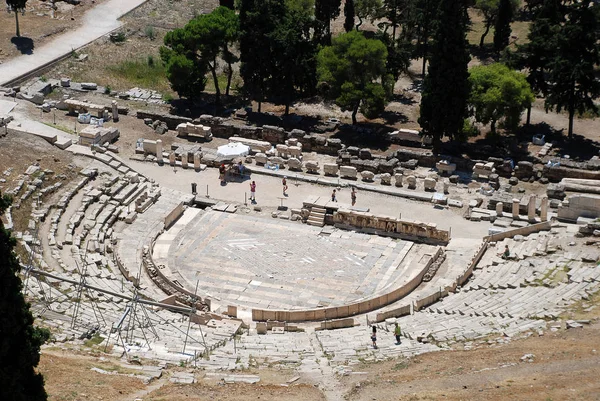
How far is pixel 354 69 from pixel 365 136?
5132 mm

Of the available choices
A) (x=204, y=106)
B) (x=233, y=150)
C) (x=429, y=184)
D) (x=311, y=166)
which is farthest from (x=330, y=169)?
A: (x=204, y=106)

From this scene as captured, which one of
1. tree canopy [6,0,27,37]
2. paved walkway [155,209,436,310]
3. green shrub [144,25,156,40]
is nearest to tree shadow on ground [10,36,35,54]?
tree canopy [6,0,27,37]

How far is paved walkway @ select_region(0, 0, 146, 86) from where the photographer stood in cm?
8894

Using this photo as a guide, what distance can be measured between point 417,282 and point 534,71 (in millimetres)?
28309

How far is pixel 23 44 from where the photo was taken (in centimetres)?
9300

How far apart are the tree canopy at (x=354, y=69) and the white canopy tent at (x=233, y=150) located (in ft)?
30.0

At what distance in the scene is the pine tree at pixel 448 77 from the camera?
74812mm

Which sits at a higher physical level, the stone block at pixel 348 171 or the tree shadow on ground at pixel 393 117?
the tree shadow on ground at pixel 393 117

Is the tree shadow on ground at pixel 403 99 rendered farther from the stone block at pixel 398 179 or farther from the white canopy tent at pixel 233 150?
the white canopy tent at pixel 233 150

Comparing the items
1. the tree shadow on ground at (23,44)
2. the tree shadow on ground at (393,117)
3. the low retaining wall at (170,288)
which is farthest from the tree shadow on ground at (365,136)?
the tree shadow on ground at (23,44)

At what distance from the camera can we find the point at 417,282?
200ft

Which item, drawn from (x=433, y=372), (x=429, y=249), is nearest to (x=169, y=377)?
(x=433, y=372)

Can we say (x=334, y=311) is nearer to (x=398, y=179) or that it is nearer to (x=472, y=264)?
(x=472, y=264)

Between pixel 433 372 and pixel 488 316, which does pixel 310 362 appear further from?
pixel 488 316
